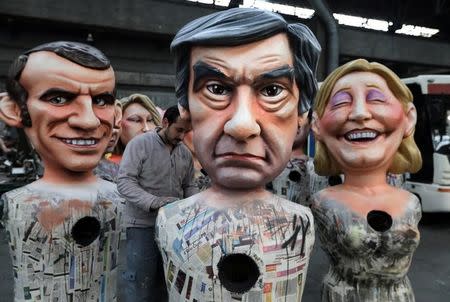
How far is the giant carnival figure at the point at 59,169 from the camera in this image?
173 cm

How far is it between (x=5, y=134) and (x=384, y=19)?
14063 mm

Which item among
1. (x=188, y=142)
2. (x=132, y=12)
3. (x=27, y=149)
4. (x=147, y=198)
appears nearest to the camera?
(x=147, y=198)

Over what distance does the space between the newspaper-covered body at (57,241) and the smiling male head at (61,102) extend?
133mm

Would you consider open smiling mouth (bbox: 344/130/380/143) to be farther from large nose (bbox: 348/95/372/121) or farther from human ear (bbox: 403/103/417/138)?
human ear (bbox: 403/103/417/138)

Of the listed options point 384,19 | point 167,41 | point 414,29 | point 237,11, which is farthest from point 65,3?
point 414,29

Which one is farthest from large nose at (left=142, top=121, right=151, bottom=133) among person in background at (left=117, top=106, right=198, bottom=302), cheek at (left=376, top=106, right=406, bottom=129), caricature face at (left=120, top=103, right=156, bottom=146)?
cheek at (left=376, top=106, right=406, bottom=129)

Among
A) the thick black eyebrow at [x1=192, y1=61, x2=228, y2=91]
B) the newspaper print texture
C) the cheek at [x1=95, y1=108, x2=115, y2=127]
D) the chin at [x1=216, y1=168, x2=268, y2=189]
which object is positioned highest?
the thick black eyebrow at [x1=192, y1=61, x2=228, y2=91]

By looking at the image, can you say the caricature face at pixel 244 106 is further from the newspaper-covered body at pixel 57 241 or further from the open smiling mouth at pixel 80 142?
the newspaper-covered body at pixel 57 241

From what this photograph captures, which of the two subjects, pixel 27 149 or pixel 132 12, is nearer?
pixel 27 149

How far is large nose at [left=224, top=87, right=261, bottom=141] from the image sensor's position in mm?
1337

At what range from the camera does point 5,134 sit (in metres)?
10.1

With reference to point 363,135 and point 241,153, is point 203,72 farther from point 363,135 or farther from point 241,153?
point 363,135

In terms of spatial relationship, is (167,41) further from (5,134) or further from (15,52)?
(5,134)

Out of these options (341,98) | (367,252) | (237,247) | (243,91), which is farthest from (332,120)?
(237,247)
